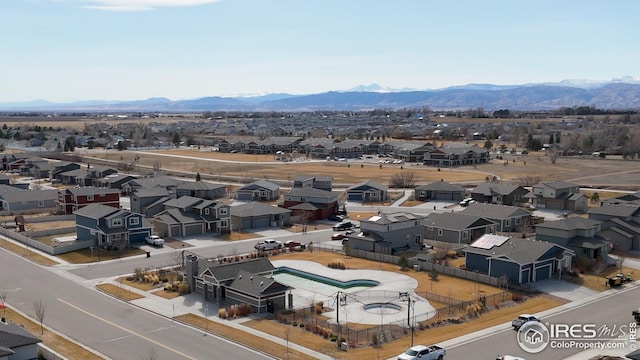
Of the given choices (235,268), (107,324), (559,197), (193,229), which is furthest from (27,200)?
(559,197)

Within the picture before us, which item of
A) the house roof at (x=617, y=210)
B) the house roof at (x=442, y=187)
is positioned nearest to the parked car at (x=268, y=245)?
the house roof at (x=617, y=210)

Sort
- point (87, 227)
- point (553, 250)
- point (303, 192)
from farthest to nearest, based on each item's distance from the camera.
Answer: point (303, 192) → point (87, 227) → point (553, 250)

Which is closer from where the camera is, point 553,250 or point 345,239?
point 553,250

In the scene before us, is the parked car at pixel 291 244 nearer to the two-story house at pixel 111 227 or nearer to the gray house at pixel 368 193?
the two-story house at pixel 111 227

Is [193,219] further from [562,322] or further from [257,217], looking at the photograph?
[562,322]

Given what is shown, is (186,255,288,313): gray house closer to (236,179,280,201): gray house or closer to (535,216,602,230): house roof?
(535,216,602,230): house roof

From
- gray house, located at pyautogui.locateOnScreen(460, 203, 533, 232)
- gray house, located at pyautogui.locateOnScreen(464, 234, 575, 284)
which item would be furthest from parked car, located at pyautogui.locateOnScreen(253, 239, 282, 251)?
gray house, located at pyautogui.locateOnScreen(460, 203, 533, 232)

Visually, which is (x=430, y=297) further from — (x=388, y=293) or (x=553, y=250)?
(x=553, y=250)

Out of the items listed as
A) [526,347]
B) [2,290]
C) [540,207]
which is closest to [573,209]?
[540,207]
